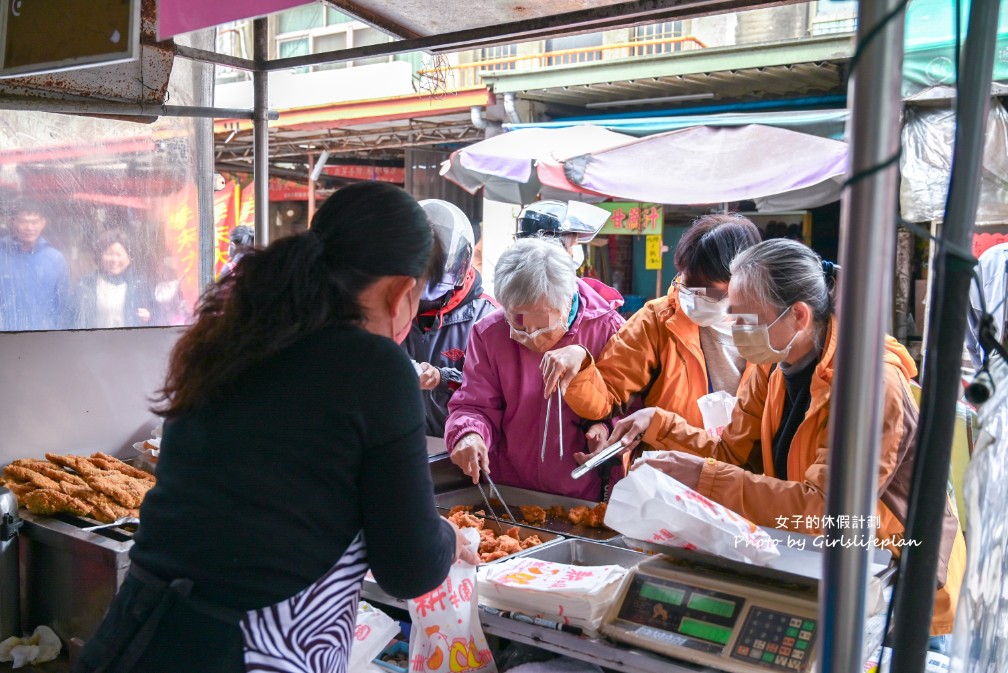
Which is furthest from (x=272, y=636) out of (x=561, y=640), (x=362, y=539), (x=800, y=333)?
(x=800, y=333)

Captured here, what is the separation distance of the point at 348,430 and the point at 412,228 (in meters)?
0.35

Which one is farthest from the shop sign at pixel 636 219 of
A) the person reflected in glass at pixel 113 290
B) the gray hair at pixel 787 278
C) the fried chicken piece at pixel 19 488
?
the fried chicken piece at pixel 19 488

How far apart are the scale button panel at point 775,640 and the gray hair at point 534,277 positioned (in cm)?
132

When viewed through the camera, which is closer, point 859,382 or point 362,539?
point 859,382

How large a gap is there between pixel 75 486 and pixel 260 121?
4.46 feet

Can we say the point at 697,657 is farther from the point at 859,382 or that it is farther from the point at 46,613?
the point at 46,613

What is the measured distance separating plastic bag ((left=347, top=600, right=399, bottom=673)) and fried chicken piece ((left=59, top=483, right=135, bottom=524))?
920 mm

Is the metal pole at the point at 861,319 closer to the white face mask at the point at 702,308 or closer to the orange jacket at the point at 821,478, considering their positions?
the orange jacket at the point at 821,478

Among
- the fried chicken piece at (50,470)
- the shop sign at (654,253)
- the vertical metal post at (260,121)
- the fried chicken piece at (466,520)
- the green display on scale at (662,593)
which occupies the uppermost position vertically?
the vertical metal post at (260,121)

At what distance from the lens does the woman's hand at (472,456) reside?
8.39 ft

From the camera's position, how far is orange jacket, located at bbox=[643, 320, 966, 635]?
1.77m

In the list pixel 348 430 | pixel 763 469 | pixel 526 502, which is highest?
pixel 348 430

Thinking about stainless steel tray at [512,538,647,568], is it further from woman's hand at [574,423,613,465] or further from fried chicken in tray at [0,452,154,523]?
fried chicken in tray at [0,452,154,523]

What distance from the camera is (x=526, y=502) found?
2666mm
